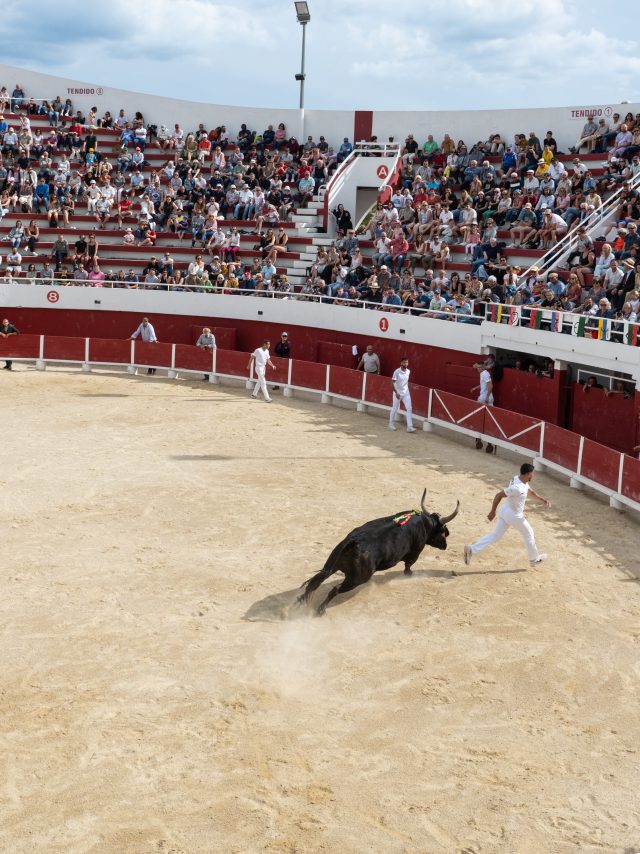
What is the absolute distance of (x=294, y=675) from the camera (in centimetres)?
945

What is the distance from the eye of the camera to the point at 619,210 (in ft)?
76.5

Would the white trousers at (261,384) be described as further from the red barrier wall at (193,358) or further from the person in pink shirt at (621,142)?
the person in pink shirt at (621,142)

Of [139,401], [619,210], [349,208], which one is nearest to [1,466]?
[139,401]

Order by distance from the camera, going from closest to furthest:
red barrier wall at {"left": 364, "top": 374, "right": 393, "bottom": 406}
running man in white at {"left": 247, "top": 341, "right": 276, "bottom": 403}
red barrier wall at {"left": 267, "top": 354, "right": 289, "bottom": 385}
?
red barrier wall at {"left": 364, "top": 374, "right": 393, "bottom": 406}
running man in white at {"left": 247, "top": 341, "right": 276, "bottom": 403}
red barrier wall at {"left": 267, "top": 354, "right": 289, "bottom": 385}

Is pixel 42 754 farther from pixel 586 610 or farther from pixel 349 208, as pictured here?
pixel 349 208

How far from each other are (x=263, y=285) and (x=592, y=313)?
11179 millimetres

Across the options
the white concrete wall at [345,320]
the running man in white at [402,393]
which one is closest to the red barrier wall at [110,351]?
the white concrete wall at [345,320]

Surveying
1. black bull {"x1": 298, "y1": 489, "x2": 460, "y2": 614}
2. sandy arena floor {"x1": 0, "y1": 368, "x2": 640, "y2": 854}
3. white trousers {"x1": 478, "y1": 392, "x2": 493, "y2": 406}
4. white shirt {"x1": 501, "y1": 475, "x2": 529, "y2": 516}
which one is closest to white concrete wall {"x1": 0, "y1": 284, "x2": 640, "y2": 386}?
white trousers {"x1": 478, "y1": 392, "x2": 493, "y2": 406}

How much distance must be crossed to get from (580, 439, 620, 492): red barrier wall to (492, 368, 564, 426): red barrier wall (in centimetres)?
344

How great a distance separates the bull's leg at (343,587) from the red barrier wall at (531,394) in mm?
9854

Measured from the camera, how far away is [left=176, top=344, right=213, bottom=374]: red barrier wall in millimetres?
25547

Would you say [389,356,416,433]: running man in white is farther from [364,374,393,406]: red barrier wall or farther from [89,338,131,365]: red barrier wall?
[89,338,131,365]: red barrier wall

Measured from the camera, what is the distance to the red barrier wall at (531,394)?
19750 mm

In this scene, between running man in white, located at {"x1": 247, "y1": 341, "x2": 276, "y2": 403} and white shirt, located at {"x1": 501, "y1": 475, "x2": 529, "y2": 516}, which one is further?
running man in white, located at {"x1": 247, "y1": 341, "x2": 276, "y2": 403}
